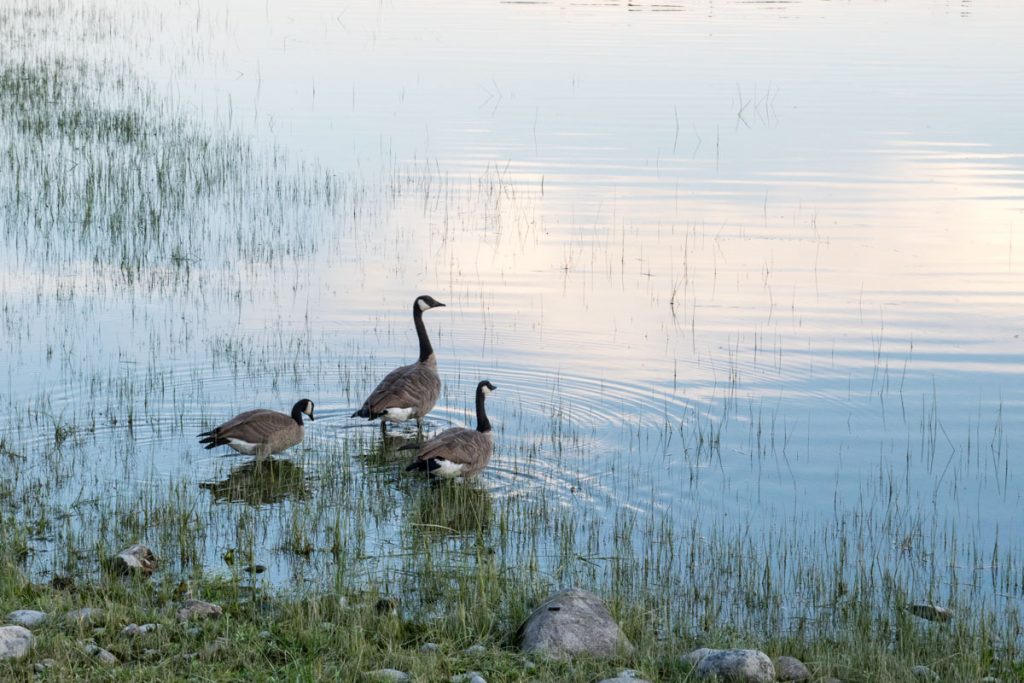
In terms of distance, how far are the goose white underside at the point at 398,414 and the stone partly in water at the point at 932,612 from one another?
20.6ft

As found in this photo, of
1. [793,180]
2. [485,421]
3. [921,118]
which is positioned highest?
[921,118]

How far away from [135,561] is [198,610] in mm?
1392

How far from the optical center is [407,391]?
46.9 ft

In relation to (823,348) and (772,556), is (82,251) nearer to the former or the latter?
(823,348)

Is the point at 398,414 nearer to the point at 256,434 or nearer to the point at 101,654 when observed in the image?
the point at 256,434

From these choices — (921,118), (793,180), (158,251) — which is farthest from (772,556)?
(921,118)

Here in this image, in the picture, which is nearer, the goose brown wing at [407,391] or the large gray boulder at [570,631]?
the large gray boulder at [570,631]

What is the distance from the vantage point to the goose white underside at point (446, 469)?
12.6m

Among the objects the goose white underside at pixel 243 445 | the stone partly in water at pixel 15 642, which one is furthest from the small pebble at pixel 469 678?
the goose white underside at pixel 243 445

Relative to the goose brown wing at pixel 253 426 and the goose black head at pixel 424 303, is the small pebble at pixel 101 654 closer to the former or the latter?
the goose brown wing at pixel 253 426

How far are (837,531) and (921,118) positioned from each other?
2384 cm

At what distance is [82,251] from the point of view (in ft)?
67.7

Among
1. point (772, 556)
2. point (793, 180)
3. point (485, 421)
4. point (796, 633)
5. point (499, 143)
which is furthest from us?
point (499, 143)

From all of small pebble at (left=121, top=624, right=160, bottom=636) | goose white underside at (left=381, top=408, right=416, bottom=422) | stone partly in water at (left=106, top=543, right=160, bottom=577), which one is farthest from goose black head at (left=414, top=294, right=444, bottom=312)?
small pebble at (left=121, top=624, right=160, bottom=636)
